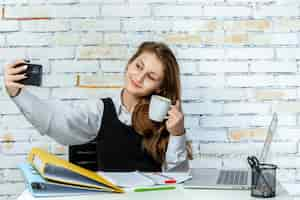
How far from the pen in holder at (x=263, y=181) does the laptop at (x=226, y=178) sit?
0.11 metres

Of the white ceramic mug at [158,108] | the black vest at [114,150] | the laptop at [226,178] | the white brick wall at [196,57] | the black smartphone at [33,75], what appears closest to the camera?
the laptop at [226,178]

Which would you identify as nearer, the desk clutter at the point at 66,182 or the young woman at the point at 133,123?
the desk clutter at the point at 66,182

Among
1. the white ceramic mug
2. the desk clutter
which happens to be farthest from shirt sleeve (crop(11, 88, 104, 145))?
the desk clutter

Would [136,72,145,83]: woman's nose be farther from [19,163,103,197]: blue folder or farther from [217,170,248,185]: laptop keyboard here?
[19,163,103,197]: blue folder

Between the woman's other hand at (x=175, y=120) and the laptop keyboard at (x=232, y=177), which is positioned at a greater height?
the woman's other hand at (x=175, y=120)

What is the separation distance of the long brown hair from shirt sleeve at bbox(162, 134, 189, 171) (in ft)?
0.16

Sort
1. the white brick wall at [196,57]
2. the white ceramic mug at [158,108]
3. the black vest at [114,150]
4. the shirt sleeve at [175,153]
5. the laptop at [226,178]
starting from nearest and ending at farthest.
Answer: the laptop at [226,178] → the white ceramic mug at [158,108] → the shirt sleeve at [175,153] → the black vest at [114,150] → the white brick wall at [196,57]

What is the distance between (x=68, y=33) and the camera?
2730 millimetres

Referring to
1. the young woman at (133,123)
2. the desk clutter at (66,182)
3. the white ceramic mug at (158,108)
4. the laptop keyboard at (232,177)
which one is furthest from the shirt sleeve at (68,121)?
the laptop keyboard at (232,177)

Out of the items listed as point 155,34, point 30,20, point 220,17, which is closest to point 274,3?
point 220,17

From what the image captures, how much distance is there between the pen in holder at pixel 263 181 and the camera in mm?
1717

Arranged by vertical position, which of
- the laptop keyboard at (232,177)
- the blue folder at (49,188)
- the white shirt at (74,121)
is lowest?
the laptop keyboard at (232,177)

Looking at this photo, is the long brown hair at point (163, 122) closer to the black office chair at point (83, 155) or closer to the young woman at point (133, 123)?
the young woman at point (133, 123)

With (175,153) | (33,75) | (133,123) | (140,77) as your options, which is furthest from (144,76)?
(33,75)
